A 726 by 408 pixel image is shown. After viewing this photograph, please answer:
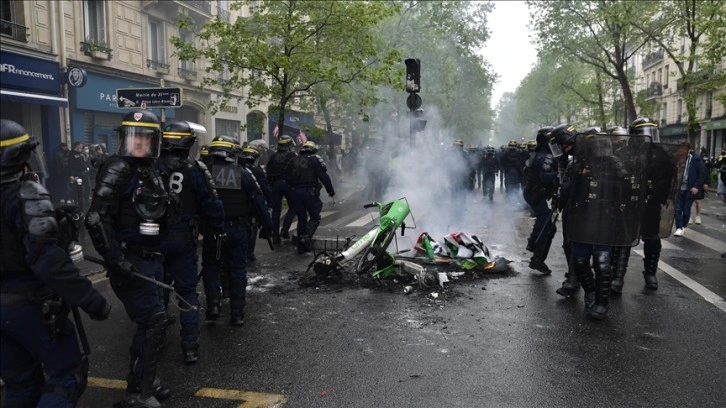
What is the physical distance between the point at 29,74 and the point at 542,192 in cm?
1276

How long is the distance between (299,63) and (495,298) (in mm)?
8693

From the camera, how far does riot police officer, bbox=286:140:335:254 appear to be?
8.95 metres

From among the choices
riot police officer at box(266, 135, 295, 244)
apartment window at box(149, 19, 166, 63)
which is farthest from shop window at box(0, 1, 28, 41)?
riot police officer at box(266, 135, 295, 244)

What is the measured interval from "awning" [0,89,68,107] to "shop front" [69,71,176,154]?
126cm

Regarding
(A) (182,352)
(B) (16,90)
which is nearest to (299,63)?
(B) (16,90)

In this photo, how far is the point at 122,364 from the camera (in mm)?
4059

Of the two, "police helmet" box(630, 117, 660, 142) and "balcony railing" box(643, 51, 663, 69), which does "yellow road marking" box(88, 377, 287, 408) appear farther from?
"balcony railing" box(643, 51, 663, 69)

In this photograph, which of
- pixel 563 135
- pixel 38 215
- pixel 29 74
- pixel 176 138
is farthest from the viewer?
pixel 29 74

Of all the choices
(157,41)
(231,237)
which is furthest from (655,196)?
(157,41)

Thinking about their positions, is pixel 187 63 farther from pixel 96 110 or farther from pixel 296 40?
pixel 296 40

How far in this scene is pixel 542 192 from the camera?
7062 millimetres

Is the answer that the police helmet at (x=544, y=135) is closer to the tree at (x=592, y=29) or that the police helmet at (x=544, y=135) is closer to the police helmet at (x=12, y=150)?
the police helmet at (x=12, y=150)

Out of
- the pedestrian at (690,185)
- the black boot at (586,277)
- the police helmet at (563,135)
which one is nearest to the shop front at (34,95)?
the police helmet at (563,135)

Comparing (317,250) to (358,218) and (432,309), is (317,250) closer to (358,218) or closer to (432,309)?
(432,309)
